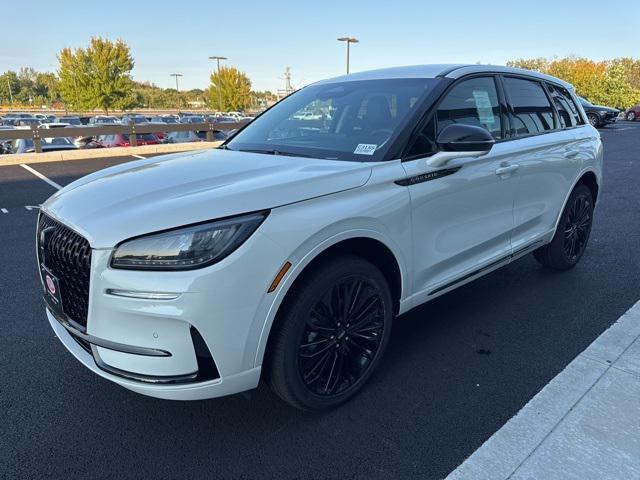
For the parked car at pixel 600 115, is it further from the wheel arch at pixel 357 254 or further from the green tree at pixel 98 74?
the green tree at pixel 98 74

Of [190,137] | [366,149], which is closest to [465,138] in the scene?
[366,149]

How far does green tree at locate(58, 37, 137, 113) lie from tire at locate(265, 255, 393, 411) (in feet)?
159

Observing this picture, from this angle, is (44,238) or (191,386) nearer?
(191,386)

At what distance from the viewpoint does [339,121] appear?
10.5ft

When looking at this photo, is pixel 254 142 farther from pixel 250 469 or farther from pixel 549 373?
pixel 549 373

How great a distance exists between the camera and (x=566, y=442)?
2.29 metres

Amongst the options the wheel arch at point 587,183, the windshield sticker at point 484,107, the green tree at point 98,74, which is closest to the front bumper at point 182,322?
the windshield sticker at point 484,107

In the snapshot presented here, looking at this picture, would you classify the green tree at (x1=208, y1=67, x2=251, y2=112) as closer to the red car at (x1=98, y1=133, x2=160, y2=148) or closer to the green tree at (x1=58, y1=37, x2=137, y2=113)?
the green tree at (x1=58, y1=37, x2=137, y2=113)

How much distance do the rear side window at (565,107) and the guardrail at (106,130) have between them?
28.1ft

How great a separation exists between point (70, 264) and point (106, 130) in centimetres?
1358

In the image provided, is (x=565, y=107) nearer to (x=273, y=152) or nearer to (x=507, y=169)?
(x=507, y=169)

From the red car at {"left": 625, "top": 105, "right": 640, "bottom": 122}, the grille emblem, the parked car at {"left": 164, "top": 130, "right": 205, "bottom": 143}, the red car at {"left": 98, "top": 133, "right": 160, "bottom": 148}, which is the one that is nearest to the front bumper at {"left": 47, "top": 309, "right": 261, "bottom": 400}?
the grille emblem

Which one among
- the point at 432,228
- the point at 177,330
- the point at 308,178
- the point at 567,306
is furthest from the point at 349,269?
the point at 567,306

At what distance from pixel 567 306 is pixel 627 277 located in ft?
3.41
